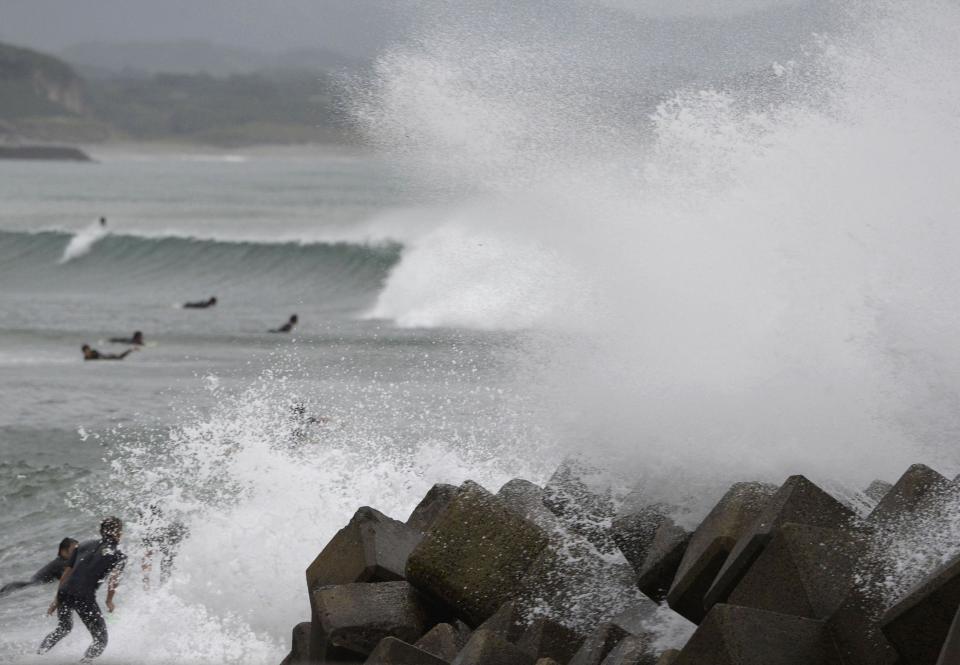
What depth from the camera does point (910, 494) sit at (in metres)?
6.41

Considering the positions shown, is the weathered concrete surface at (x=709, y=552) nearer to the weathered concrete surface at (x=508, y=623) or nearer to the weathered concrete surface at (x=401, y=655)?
the weathered concrete surface at (x=508, y=623)

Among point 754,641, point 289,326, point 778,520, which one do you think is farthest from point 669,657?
point 289,326

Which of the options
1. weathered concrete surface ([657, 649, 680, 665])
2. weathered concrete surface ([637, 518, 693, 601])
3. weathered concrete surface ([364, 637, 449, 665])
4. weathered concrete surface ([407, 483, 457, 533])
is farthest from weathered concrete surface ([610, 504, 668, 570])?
weathered concrete surface ([657, 649, 680, 665])

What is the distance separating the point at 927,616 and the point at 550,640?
178cm

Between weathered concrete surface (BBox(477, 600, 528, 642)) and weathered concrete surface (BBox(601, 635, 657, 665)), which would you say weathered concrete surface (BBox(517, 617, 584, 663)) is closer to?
weathered concrete surface (BBox(477, 600, 528, 642))

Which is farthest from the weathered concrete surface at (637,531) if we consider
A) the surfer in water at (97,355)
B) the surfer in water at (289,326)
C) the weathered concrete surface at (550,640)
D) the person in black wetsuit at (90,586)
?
the surfer in water at (289,326)

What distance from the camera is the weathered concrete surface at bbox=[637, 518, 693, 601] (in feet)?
22.6

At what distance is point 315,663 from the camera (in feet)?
23.2

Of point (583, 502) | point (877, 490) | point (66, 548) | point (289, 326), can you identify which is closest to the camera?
point (877, 490)

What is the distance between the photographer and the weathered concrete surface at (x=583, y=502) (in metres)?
7.61

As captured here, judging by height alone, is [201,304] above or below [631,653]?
below

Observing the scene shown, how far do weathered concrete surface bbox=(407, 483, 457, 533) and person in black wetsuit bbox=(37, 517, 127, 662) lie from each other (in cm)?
208

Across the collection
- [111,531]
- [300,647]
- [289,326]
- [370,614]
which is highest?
[370,614]

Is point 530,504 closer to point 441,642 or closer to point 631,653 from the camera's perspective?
point 441,642
